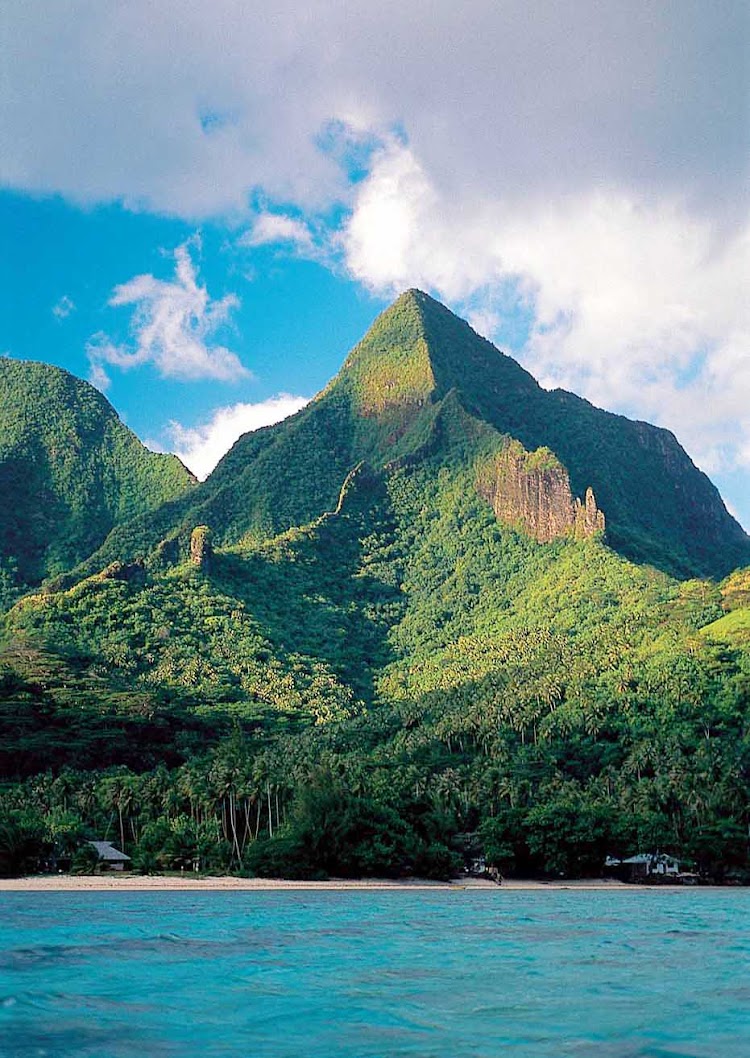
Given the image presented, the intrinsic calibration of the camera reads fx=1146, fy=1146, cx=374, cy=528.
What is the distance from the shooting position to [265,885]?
53.5 metres

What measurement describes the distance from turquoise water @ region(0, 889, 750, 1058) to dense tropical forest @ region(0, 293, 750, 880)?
24764 mm

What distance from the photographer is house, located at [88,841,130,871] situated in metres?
62.6

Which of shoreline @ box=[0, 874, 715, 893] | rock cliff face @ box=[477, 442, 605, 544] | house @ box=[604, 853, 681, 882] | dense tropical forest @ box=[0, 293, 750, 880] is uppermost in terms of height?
rock cliff face @ box=[477, 442, 605, 544]

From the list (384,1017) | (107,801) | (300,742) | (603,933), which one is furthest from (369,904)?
(300,742)

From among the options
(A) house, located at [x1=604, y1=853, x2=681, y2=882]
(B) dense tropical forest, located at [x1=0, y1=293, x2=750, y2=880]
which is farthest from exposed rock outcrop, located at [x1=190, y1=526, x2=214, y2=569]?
(A) house, located at [x1=604, y1=853, x2=681, y2=882]

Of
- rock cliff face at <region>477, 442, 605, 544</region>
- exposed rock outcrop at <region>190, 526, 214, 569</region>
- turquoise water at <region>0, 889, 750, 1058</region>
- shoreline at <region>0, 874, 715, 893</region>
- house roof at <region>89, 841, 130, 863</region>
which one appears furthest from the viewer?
rock cliff face at <region>477, 442, 605, 544</region>

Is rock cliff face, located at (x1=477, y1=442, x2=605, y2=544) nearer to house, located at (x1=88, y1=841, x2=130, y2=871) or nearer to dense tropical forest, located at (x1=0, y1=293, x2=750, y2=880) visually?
dense tropical forest, located at (x1=0, y1=293, x2=750, y2=880)

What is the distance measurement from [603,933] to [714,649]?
7834cm

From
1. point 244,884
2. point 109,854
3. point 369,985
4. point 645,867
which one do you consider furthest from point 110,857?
point 369,985

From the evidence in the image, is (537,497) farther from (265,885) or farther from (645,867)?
(265,885)

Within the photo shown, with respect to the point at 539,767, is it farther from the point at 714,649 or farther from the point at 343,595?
the point at 343,595

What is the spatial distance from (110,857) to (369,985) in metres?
47.2

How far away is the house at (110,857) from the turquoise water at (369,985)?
25.6m

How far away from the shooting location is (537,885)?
199ft
